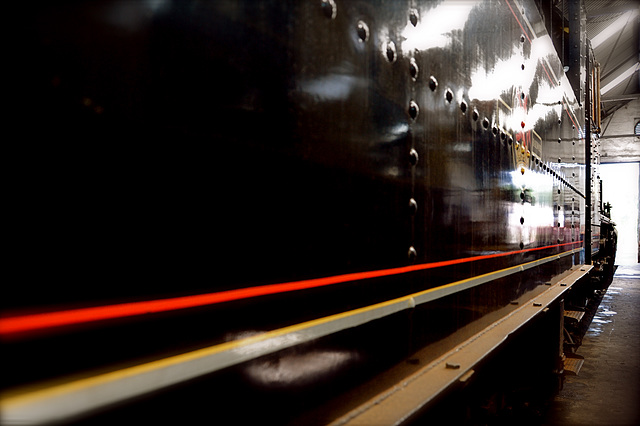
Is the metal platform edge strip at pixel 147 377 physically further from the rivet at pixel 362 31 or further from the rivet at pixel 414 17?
the rivet at pixel 414 17

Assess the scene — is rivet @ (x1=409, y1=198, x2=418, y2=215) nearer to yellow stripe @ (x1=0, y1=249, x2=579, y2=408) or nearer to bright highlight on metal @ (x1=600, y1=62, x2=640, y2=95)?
yellow stripe @ (x1=0, y1=249, x2=579, y2=408)

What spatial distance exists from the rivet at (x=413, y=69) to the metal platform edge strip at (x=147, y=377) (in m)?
0.77

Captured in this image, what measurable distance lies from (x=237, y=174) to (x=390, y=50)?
75cm

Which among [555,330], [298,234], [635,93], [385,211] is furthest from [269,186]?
[635,93]

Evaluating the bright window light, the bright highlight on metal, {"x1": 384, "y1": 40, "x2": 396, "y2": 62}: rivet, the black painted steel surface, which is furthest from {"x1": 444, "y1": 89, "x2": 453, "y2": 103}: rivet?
the bright highlight on metal

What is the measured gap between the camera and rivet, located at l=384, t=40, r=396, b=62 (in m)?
1.36

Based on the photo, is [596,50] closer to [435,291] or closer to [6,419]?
[435,291]

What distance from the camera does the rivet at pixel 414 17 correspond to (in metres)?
1.50

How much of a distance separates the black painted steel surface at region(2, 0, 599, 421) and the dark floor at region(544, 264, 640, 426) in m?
2.32

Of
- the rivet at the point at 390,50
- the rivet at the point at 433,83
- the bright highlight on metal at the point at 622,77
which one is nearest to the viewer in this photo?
the rivet at the point at 390,50

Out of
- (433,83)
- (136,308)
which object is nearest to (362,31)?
(433,83)

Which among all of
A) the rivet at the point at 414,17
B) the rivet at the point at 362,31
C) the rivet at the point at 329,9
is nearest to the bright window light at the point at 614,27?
the rivet at the point at 414,17

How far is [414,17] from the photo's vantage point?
4.99 feet

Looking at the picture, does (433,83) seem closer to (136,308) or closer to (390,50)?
(390,50)
